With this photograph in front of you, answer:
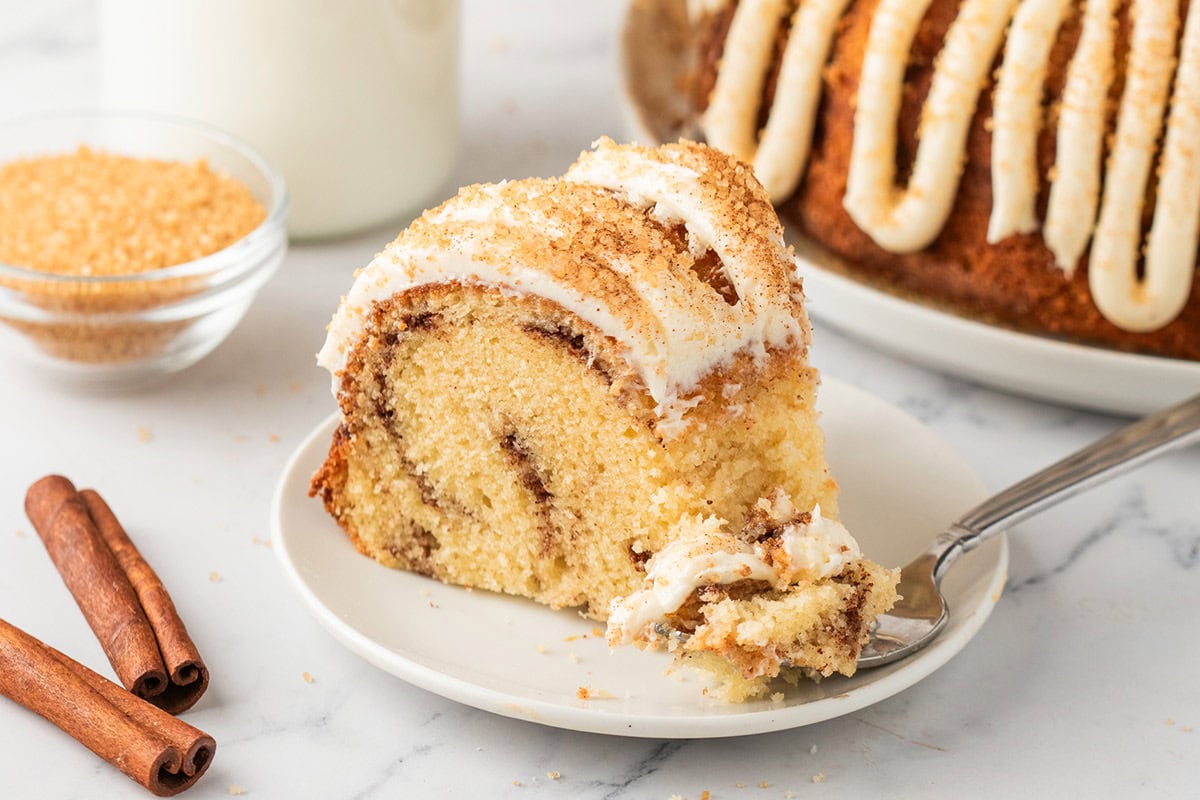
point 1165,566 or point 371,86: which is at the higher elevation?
point 371,86

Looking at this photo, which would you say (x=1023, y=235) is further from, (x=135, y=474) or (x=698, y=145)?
(x=135, y=474)

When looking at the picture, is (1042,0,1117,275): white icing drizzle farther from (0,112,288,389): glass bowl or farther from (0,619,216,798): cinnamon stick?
(0,619,216,798): cinnamon stick

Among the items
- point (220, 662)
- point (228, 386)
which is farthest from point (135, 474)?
point (220, 662)

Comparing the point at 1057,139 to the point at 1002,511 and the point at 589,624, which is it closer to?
the point at 1002,511

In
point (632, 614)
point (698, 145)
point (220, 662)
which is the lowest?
point (220, 662)

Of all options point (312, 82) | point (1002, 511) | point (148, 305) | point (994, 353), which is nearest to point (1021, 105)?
point (994, 353)
